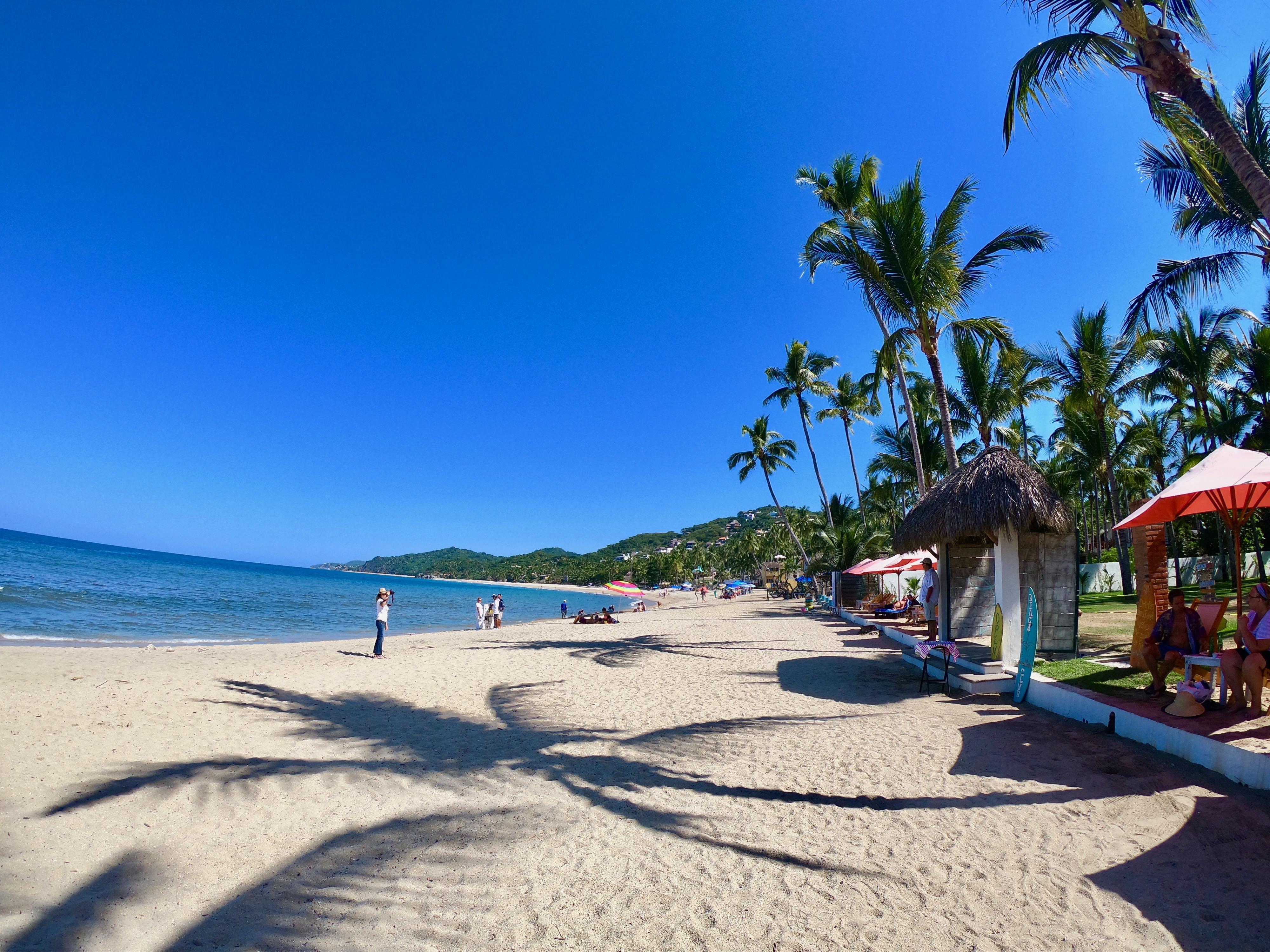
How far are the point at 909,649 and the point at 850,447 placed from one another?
19605 millimetres

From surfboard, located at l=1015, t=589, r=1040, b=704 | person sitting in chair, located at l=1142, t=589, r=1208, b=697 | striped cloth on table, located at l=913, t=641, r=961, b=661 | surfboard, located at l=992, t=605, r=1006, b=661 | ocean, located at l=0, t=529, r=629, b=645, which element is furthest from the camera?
ocean, located at l=0, t=529, r=629, b=645

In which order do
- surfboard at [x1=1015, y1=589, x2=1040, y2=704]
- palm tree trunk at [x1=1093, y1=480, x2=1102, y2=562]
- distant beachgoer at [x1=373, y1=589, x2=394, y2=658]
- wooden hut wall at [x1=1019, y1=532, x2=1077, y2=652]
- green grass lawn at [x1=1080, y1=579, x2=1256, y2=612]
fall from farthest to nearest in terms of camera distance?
palm tree trunk at [x1=1093, y1=480, x2=1102, y2=562]
green grass lawn at [x1=1080, y1=579, x2=1256, y2=612]
distant beachgoer at [x1=373, y1=589, x2=394, y2=658]
wooden hut wall at [x1=1019, y1=532, x2=1077, y2=652]
surfboard at [x1=1015, y1=589, x2=1040, y2=704]

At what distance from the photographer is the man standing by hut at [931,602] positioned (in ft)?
36.5

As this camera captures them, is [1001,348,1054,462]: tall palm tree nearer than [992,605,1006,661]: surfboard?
No

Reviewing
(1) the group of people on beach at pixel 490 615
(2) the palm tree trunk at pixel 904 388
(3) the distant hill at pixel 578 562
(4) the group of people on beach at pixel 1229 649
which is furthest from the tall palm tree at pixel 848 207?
(3) the distant hill at pixel 578 562

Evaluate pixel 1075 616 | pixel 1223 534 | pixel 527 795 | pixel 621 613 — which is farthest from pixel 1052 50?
pixel 621 613

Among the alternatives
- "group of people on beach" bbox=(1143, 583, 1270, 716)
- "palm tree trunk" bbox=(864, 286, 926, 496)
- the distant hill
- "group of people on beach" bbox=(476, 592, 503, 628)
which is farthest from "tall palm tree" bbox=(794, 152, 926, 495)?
the distant hill

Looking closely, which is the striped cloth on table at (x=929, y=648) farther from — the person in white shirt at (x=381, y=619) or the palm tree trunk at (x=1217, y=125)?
the person in white shirt at (x=381, y=619)

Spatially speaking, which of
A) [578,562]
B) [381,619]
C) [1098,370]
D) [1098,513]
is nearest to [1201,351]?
[1098,370]

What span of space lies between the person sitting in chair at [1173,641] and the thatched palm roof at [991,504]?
237cm

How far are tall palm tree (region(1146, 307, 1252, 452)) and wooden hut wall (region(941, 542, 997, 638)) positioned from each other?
11.0m

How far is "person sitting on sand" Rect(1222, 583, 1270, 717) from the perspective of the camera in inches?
184

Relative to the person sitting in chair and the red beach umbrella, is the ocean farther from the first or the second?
the red beach umbrella

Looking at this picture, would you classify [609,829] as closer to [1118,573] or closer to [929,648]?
[929,648]
